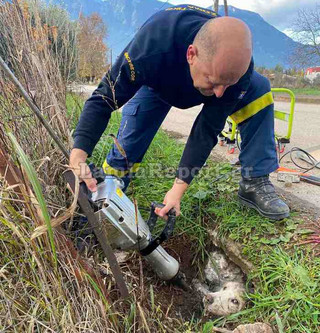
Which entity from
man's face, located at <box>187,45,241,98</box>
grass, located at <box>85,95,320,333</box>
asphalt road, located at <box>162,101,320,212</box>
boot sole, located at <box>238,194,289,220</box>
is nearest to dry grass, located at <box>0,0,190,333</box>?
grass, located at <box>85,95,320,333</box>

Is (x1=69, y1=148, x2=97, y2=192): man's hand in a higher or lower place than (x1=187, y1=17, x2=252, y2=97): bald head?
lower

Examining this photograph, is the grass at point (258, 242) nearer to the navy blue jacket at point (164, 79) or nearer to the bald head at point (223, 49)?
the navy blue jacket at point (164, 79)

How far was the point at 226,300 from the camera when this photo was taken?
1.57m

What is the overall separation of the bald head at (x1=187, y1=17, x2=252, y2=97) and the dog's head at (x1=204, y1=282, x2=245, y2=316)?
1.14 m

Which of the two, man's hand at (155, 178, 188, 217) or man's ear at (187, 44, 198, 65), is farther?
man's hand at (155, 178, 188, 217)

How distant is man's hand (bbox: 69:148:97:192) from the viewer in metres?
1.33

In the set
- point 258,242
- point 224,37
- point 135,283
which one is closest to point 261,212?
point 258,242

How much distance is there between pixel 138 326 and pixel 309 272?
87cm

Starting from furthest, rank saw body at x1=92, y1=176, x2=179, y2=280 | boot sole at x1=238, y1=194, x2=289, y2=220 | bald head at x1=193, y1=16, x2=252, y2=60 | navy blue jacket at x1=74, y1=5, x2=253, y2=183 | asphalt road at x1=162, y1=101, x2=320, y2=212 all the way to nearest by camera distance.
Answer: asphalt road at x1=162, y1=101, x2=320, y2=212, boot sole at x1=238, y1=194, x2=289, y2=220, navy blue jacket at x1=74, y1=5, x2=253, y2=183, saw body at x1=92, y1=176, x2=179, y2=280, bald head at x1=193, y1=16, x2=252, y2=60

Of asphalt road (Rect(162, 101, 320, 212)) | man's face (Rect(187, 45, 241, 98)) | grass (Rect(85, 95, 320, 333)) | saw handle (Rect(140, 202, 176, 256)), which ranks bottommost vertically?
asphalt road (Rect(162, 101, 320, 212))

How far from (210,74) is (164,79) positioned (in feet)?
1.46

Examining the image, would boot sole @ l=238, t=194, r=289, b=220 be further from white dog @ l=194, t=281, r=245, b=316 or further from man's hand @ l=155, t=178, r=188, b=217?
man's hand @ l=155, t=178, r=188, b=217

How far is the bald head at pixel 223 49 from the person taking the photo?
1211 millimetres

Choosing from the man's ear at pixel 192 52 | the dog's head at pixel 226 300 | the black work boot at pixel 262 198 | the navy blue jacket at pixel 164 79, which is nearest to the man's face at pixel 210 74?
the man's ear at pixel 192 52
